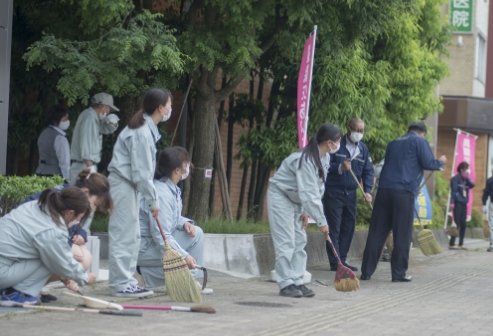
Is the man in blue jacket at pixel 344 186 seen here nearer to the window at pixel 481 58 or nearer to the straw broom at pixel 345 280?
the straw broom at pixel 345 280

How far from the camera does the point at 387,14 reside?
12.7 m

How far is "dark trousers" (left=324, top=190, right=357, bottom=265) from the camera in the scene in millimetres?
12211

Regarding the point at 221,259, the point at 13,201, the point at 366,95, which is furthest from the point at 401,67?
the point at 13,201

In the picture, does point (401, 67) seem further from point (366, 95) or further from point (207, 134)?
point (207, 134)

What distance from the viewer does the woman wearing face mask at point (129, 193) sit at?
809 centimetres

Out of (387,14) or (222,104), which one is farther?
(222,104)

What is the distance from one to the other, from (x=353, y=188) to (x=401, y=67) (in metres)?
5.53

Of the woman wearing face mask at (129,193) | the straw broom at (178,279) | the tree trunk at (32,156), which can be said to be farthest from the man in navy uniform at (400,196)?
the tree trunk at (32,156)

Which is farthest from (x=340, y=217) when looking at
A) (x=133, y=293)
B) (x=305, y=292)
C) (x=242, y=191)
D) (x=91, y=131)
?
(x=242, y=191)

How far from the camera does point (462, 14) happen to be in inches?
1216

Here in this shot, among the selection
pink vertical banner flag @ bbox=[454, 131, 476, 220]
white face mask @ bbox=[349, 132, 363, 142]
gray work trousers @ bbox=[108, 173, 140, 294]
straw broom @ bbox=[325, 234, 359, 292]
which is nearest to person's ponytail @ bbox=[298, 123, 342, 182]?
straw broom @ bbox=[325, 234, 359, 292]

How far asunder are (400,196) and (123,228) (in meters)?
4.28

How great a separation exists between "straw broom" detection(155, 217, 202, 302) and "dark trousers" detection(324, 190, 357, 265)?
4240 millimetres

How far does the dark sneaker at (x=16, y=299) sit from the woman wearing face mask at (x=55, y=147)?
14.0 ft
